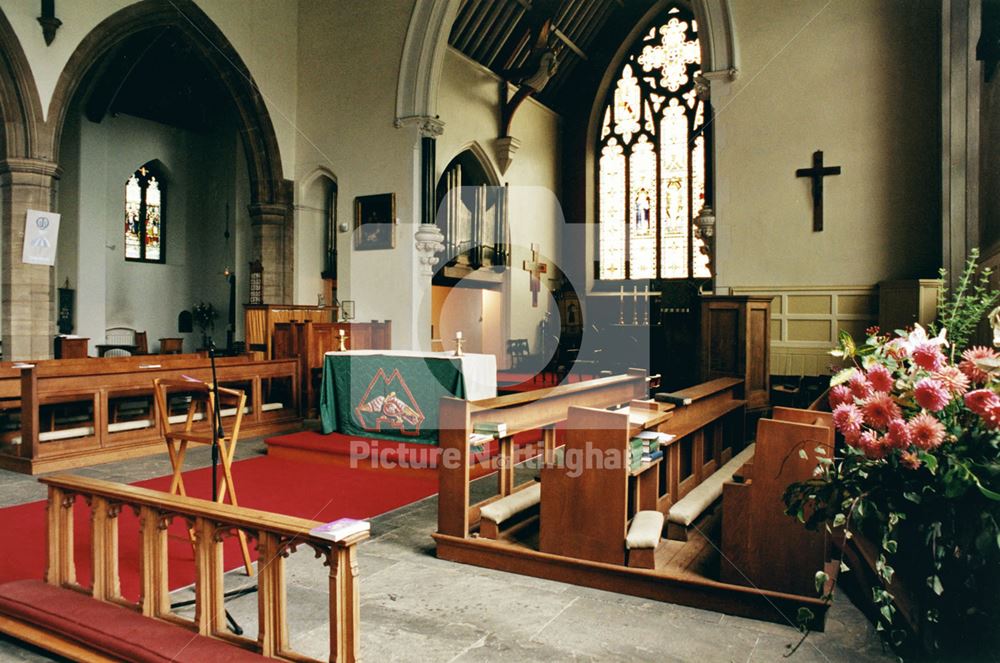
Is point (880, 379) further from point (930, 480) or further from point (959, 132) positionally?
point (959, 132)

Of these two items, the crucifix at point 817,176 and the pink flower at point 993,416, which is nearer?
the pink flower at point 993,416

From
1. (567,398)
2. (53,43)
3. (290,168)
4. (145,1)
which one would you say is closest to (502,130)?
(290,168)

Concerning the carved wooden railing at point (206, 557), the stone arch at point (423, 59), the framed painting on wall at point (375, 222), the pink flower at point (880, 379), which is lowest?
the carved wooden railing at point (206, 557)

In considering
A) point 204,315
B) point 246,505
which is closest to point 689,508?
point 246,505

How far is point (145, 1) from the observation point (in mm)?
8297

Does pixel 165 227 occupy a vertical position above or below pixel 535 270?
above

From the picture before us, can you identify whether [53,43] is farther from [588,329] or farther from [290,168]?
[588,329]

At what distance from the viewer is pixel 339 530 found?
66.6 inches

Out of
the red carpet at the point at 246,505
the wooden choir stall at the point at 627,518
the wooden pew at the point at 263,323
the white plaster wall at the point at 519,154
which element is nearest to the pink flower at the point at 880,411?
the wooden choir stall at the point at 627,518

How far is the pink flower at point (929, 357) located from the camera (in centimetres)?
140

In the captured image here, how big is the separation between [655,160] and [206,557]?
12.5 meters

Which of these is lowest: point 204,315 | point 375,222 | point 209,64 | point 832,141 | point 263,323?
point 263,323

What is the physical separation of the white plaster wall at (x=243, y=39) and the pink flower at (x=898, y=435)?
907cm

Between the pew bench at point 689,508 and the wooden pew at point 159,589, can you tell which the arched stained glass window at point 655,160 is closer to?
the pew bench at point 689,508
